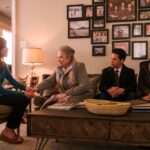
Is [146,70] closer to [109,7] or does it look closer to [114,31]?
[114,31]

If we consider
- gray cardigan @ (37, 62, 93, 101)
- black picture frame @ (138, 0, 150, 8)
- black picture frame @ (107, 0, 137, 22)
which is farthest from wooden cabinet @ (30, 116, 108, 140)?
black picture frame @ (138, 0, 150, 8)

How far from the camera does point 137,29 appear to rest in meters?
3.86

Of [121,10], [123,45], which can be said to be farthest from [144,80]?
[121,10]

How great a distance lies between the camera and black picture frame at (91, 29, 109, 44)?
398 centimetres

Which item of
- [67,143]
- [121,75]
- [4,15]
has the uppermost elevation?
[4,15]

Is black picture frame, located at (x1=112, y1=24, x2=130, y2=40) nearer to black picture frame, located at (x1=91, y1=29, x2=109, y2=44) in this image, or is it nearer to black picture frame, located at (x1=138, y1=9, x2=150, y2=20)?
black picture frame, located at (x1=91, y1=29, x2=109, y2=44)

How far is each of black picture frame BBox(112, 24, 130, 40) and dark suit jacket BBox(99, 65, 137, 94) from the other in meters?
0.81

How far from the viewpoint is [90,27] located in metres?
4.05

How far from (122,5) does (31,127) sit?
8.34 feet

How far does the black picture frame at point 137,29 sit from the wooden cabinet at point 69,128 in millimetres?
2234

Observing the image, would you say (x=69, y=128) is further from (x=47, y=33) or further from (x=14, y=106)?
(x=47, y=33)

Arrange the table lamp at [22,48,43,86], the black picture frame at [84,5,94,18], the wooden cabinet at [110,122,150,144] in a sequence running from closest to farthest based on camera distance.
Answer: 1. the wooden cabinet at [110,122,150,144]
2. the table lamp at [22,48,43,86]
3. the black picture frame at [84,5,94,18]

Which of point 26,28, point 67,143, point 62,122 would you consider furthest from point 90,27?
point 62,122

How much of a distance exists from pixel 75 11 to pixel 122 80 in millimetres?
1497
